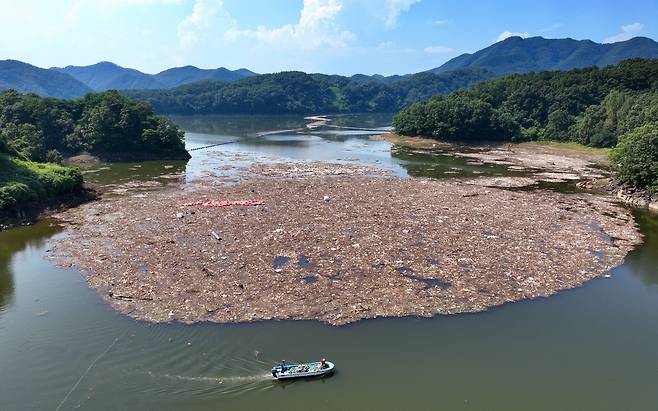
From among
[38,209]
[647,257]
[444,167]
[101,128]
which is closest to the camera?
[647,257]

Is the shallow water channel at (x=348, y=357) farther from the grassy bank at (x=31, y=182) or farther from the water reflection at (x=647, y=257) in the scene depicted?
the grassy bank at (x=31, y=182)

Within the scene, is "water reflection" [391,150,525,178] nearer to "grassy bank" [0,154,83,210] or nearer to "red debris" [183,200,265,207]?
"red debris" [183,200,265,207]

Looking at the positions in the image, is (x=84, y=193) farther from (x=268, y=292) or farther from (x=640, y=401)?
(x=640, y=401)

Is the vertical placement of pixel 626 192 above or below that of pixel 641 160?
below

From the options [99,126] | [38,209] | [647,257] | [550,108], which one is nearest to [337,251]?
[647,257]

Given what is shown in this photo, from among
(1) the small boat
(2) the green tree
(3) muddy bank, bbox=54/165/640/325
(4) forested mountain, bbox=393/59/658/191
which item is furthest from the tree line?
(1) the small boat

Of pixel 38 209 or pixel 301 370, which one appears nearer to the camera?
pixel 301 370

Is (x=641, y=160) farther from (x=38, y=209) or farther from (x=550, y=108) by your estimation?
(x=550, y=108)

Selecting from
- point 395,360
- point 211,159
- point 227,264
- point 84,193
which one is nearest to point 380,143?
point 211,159
